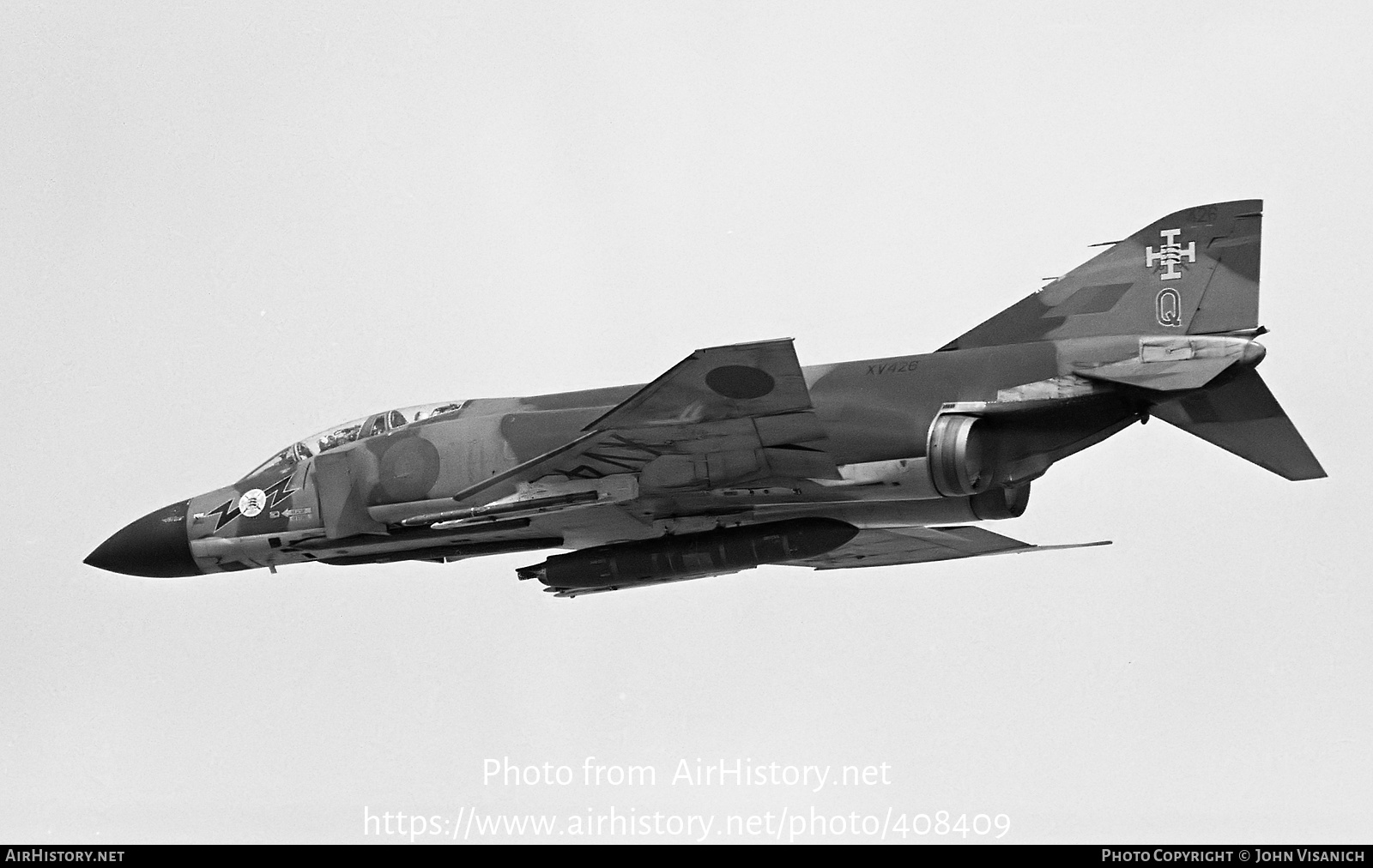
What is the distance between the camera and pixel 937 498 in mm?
19609

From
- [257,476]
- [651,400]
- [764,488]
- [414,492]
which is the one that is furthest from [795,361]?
[257,476]


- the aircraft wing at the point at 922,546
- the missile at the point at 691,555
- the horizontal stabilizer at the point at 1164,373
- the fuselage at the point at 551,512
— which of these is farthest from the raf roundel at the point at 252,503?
the horizontal stabilizer at the point at 1164,373

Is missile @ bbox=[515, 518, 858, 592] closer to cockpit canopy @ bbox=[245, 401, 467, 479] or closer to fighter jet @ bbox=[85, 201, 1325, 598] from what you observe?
fighter jet @ bbox=[85, 201, 1325, 598]

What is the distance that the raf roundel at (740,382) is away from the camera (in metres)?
16.8

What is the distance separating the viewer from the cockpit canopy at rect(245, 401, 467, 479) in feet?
68.5

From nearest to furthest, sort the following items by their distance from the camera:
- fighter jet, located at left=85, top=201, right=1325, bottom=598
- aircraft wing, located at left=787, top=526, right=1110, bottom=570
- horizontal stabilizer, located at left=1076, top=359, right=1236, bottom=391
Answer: horizontal stabilizer, located at left=1076, top=359, right=1236, bottom=391 → fighter jet, located at left=85, top=201, right=1325, bottom=598 → aircraft wing, located at left=787, top=526, right=1110, bottom=570

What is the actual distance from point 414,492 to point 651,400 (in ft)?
13.0

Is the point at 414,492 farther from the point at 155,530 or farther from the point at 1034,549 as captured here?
the point at 1034,549

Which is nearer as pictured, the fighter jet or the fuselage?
the fighter jet

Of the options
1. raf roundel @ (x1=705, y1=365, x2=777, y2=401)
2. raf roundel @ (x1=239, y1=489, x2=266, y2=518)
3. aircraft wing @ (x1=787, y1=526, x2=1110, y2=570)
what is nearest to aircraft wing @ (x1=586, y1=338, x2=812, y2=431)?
raf roundel @ (x1=705, y1=365, x2=777, y2=401)

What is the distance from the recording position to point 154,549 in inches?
844

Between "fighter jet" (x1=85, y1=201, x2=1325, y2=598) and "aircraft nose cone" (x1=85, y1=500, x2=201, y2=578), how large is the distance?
0.04 m

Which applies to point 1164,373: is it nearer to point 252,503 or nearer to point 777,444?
point 777,444

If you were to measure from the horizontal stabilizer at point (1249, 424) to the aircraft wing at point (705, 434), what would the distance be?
3668 mm
